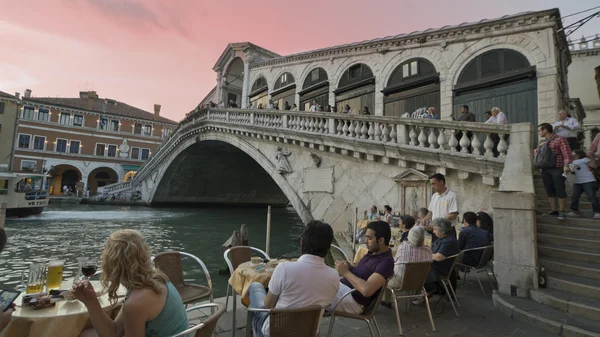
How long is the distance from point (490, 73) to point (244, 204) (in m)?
27.6

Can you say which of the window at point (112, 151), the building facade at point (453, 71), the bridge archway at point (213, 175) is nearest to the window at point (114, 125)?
the window at point (112, 151)

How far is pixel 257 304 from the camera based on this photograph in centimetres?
247

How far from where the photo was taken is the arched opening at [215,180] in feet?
82.3

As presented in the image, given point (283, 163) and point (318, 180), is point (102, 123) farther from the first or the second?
point (318, 180)

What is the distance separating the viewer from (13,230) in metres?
13.3

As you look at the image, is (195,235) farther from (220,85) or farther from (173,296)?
(220,85)

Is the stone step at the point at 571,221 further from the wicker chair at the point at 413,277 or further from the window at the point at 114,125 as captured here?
the window at the point at 114,125

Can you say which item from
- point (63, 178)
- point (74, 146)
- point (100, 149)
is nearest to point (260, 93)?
point (100, 149)

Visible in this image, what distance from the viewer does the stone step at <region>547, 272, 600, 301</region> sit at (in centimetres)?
357

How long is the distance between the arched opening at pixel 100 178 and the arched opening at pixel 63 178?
4.43 feet

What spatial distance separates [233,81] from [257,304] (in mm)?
25878

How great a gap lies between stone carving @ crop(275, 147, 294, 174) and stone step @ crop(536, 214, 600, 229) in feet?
29.9

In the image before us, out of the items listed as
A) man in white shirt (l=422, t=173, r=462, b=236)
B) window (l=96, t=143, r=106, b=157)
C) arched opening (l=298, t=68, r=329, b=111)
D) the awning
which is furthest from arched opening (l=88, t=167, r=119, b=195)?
man in white shirt (l=422, t=173, r=462, b=236)

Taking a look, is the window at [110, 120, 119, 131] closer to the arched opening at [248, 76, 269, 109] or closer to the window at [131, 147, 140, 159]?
the window at [131, 147, 140, 159]
